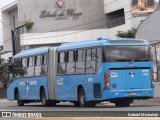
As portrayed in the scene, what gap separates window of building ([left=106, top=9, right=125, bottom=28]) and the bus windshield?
154 feet

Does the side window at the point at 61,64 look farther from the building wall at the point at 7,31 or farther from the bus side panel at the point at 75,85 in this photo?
the building wall at the point at 7,31

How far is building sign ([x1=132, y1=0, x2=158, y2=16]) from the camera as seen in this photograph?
66.2 m

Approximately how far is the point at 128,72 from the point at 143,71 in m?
0.78

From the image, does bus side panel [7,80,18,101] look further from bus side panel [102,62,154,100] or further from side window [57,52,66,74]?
bus side panel [102,62,154,100]

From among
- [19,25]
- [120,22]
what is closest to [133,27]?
[120,22]

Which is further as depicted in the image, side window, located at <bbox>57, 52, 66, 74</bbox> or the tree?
the tree

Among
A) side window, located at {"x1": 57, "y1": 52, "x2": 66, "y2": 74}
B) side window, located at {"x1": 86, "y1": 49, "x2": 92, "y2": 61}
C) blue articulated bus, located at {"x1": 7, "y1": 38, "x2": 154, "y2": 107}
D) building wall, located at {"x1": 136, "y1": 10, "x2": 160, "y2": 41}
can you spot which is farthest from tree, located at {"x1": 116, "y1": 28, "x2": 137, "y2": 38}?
side window, located at {"x1": 86, "y1": 49, "x2": 92, "y2": 61}

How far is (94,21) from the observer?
75250mm

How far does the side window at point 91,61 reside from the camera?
2377 cm

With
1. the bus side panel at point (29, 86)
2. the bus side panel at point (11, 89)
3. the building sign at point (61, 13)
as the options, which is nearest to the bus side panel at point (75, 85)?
the bus side panel at point (29, 86)

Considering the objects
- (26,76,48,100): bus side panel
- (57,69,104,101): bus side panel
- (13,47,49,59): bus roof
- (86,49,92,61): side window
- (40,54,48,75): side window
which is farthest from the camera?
(13,47,49,59): bus roof

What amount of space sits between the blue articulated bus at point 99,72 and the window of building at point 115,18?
4392cm

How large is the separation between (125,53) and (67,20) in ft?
167

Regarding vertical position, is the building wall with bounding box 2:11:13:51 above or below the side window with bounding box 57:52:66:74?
above
